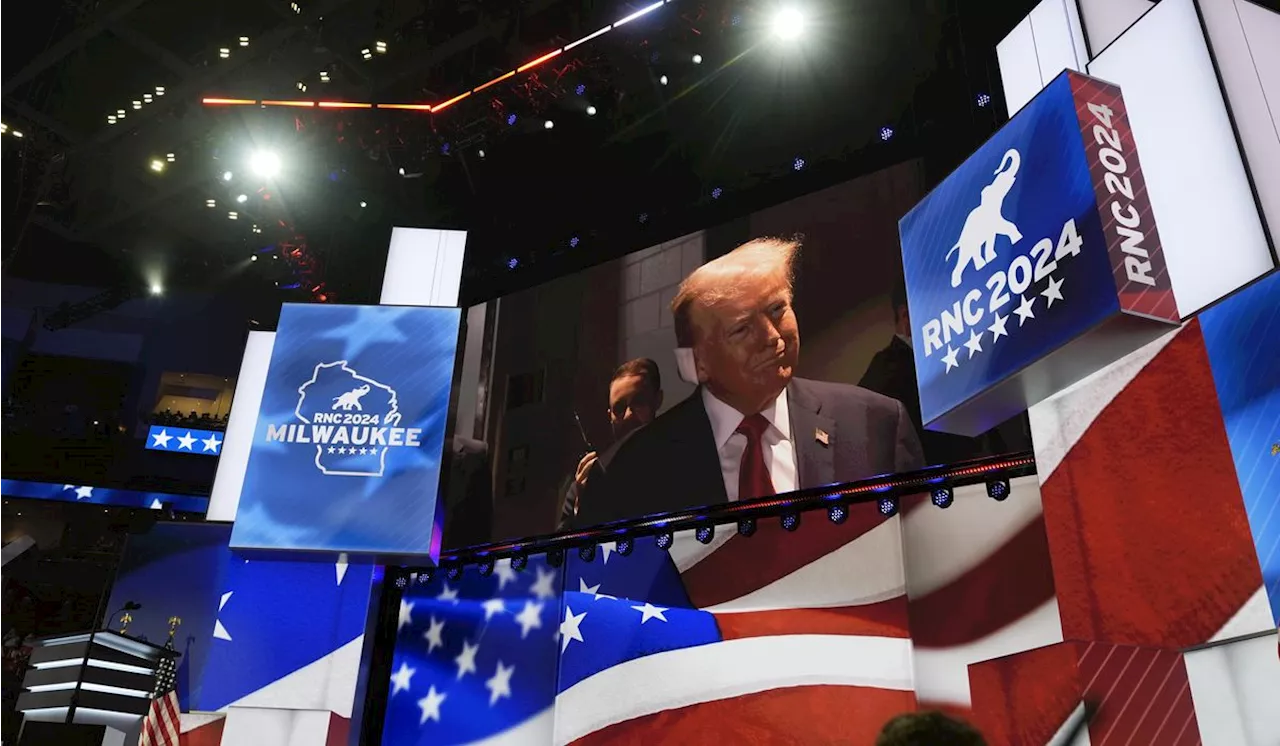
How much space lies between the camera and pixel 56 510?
60.4ft

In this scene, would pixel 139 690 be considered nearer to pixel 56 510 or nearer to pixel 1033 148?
pixel 1033 148

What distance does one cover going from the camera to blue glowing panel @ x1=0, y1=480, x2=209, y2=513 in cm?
1733

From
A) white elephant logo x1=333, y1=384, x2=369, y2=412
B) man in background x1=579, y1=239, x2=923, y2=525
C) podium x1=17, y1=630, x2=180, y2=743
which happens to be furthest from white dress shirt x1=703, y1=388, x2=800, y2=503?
podium x1=17, y1=630, x2=180, y2=743

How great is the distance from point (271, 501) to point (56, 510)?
517 inches

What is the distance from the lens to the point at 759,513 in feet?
24.3

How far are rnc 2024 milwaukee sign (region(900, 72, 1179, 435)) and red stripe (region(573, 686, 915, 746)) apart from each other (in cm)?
286

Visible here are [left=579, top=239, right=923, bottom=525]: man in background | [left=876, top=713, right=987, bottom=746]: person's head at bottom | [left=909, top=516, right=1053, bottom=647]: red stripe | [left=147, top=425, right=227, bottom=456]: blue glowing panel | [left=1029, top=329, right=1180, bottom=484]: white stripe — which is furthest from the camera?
[left=147, top=425, right=227, bottom=456]: blue glowing panel

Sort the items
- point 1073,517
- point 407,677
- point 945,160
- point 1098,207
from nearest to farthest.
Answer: point 1098,207, point 1073,517, point 945,160, point 407,677

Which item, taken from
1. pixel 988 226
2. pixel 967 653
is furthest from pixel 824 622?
pixel 988 226

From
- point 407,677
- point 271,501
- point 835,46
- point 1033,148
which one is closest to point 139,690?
point 271,501

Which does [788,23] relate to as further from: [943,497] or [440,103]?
[943,497]

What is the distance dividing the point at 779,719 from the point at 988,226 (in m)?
4.28

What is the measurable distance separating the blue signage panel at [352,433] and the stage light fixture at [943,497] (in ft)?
14.5

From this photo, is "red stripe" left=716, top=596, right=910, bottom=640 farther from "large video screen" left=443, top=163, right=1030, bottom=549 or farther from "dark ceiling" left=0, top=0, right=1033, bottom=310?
"dark ceiling" left=0, top=0, right=1033, bottom=310
